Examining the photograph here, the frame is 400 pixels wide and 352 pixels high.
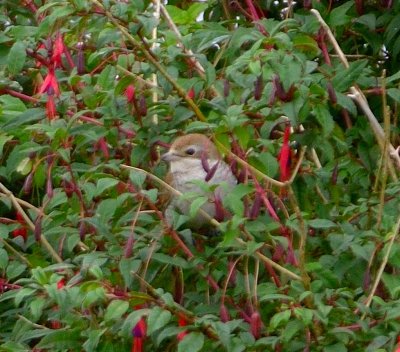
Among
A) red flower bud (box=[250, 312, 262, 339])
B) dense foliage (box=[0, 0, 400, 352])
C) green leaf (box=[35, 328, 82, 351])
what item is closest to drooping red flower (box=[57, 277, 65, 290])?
dense foliage (box=[0, 0, 400, 352])

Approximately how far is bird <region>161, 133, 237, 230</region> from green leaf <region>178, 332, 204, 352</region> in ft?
1.61

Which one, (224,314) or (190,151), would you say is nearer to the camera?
(224,314)

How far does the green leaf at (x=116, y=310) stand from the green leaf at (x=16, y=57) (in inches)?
47.6

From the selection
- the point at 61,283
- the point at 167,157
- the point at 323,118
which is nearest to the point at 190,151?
the point at 167,157

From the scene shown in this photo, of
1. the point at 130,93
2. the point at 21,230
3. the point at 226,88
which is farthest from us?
the point at 21,230

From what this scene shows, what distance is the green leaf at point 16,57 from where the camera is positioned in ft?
16.4

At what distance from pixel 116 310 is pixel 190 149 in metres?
1.55

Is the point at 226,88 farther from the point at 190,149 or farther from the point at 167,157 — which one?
the point at 190,149

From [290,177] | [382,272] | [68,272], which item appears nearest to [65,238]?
[68,272]

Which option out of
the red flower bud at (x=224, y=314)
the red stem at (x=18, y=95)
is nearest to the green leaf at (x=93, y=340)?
the red flower bud at (x=224, y=314)

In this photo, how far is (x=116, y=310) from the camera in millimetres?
4148

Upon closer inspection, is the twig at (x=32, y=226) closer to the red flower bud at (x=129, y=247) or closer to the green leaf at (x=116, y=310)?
the red flower bud at (x=129, y=247)

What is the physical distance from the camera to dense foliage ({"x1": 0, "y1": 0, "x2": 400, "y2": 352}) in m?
4.27

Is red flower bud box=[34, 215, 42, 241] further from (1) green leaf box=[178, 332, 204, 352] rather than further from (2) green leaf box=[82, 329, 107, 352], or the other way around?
(1) green leaf box=[178, 332, 204, 352]
